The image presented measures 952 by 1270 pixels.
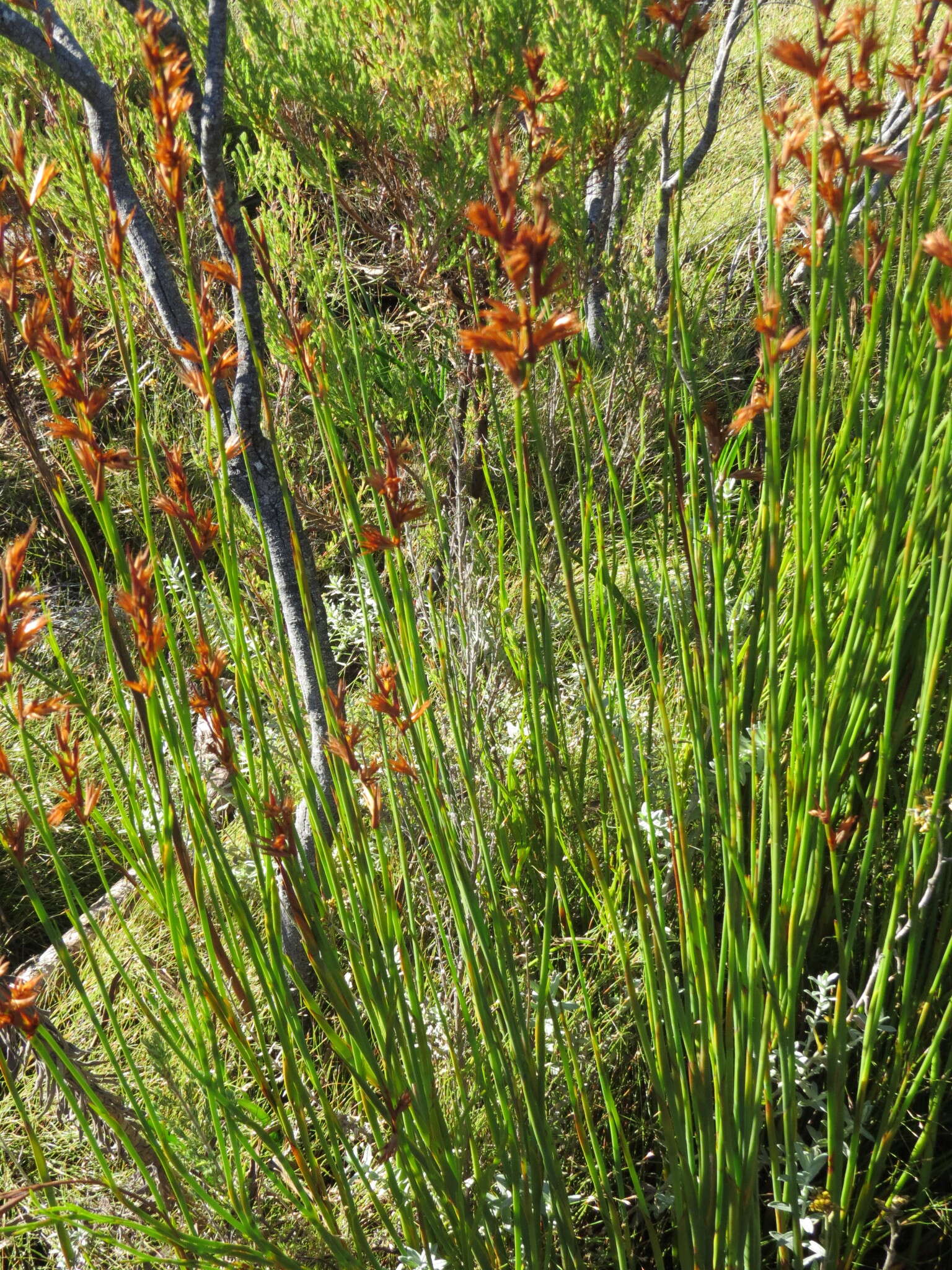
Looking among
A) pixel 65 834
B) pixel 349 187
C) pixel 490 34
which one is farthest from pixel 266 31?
pixel 65 834

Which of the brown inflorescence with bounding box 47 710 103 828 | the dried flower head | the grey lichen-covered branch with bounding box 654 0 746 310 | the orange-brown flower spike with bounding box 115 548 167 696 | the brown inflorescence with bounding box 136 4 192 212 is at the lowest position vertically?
the brown inflorescence with bounding box 47 710 103 828

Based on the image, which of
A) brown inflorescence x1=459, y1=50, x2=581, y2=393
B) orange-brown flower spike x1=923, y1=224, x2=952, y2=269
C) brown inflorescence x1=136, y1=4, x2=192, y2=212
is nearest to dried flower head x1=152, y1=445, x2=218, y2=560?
brown inflorescence x1=136, y1=4, x2=192, y2=212

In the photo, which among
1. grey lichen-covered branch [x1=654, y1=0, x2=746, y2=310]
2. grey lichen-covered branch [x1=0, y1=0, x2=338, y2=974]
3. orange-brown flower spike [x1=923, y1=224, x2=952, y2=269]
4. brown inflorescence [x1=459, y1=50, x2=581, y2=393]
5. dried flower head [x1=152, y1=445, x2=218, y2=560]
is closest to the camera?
brown inflorescence [x1=459, y1=50, x2=581, y2=393]

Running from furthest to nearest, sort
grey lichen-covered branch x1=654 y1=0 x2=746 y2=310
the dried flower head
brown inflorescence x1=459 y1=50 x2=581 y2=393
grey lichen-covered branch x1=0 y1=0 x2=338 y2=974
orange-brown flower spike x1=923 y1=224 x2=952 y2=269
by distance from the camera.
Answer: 1. grey lichen-covered branch x1=654 y1=0 x2=746 y2=310
2. grey lichen-covered branch x1=0 y1=0 x2=338 y2=974
3. the dried flower head
4. orange-brown flower spike x1=923 y1=224 x2=952 y2=269
5. brown inflorescence x1=459 y1=50 x2=581 y2=393

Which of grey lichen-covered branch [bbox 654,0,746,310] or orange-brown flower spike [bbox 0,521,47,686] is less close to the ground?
grey lichen-covered branch [bbox 654,0,746,310]

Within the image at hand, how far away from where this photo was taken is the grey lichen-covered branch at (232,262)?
145 centimetres

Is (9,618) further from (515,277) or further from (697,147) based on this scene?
(697,147)

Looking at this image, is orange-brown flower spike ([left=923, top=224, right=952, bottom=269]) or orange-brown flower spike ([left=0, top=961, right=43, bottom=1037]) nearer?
orange-brown flower spike ([left=923, top=224, right=952, bottom=269])

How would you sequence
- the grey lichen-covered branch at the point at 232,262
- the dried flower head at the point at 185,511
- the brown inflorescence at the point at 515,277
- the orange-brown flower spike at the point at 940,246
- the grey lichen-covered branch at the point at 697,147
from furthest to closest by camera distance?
the grey lichen-covered branch at the point at 697,147
the grey lichen-covered branch at the point at 232,262
the dried flower head at the point at 185,511
the orange-brown flower spike at the point at 940,246
the brown inflorescence at the point at 515,277

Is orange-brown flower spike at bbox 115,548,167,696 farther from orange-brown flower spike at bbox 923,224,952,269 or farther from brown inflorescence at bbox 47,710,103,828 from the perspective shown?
orange-brown flower spike at bbox 923,224,952,269

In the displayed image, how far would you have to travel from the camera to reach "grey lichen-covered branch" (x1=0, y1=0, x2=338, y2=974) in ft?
4.75

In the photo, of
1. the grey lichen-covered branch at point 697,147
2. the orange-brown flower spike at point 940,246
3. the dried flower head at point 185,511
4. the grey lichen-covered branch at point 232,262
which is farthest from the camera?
the grey lichen-covered branch at point 697,147

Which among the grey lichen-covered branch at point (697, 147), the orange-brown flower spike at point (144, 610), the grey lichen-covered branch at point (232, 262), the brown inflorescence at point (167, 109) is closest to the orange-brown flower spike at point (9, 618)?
the orange-brown flower spike at point (144, 610)

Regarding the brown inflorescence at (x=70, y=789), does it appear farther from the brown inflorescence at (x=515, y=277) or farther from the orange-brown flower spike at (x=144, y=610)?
the brown inflorescence at (x=515, y=277)
